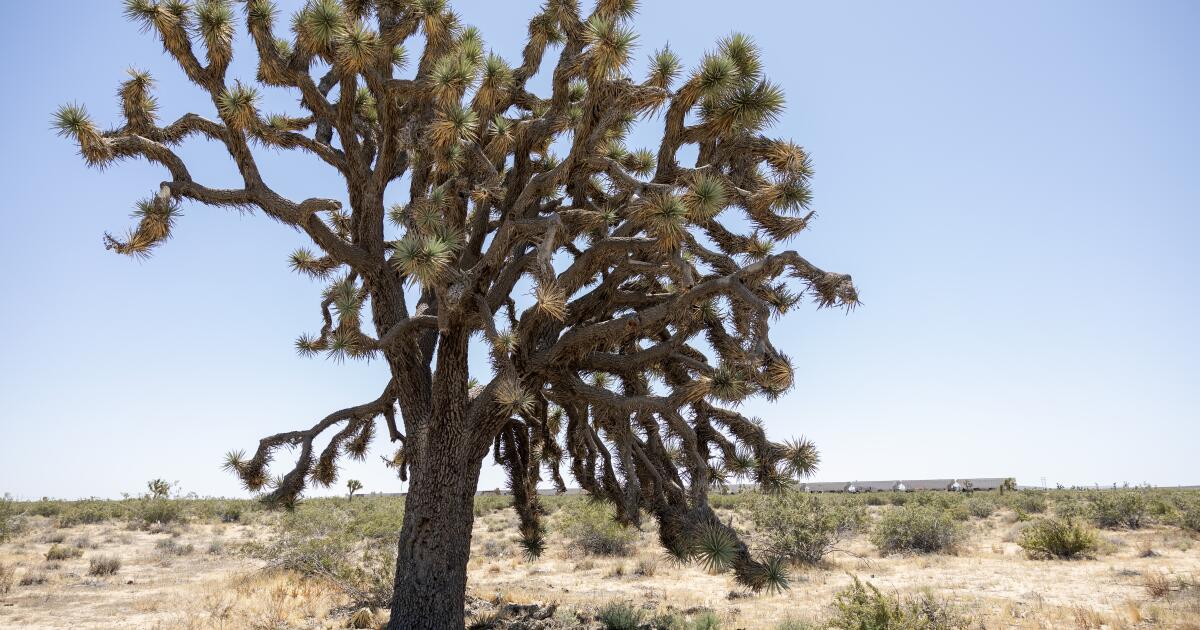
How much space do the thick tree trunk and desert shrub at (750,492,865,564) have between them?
10.6 metres

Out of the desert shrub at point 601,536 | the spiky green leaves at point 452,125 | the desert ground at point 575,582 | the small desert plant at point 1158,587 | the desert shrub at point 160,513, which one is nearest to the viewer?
the spiky green leaves at point 452,125

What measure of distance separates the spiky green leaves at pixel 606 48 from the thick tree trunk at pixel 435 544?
14.4 feet

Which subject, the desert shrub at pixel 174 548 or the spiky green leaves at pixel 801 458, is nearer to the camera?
the spiky green leaves at pixel 801 458

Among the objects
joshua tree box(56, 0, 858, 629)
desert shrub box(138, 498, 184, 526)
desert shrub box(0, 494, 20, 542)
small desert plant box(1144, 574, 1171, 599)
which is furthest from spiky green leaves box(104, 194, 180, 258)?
desert shrub box(138, 498, 184, 526)

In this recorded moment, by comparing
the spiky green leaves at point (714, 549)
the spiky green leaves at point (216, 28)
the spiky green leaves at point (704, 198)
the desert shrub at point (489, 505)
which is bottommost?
the desert shrub at point (489, 505)

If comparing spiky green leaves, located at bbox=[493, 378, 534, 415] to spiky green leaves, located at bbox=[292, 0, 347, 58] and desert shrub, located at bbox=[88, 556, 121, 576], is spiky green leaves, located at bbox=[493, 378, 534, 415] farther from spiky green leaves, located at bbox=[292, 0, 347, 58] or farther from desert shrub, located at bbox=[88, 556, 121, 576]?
desert shrub, located at bbox=[88, 556, 121, 576]

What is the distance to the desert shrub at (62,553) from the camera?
17.7 metres

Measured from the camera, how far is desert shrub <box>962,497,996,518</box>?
1073 inches

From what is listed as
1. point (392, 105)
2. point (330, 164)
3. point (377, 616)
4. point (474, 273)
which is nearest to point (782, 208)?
point (474, 273)

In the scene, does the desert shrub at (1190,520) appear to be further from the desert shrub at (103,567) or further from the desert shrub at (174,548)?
the desert shrub at (174,548)

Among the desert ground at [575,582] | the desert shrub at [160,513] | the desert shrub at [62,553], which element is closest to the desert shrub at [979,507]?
the desert ground at [575,582]

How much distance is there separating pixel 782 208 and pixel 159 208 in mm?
6711

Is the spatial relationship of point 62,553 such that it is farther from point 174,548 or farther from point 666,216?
point 666,216

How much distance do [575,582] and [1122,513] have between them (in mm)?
18544
